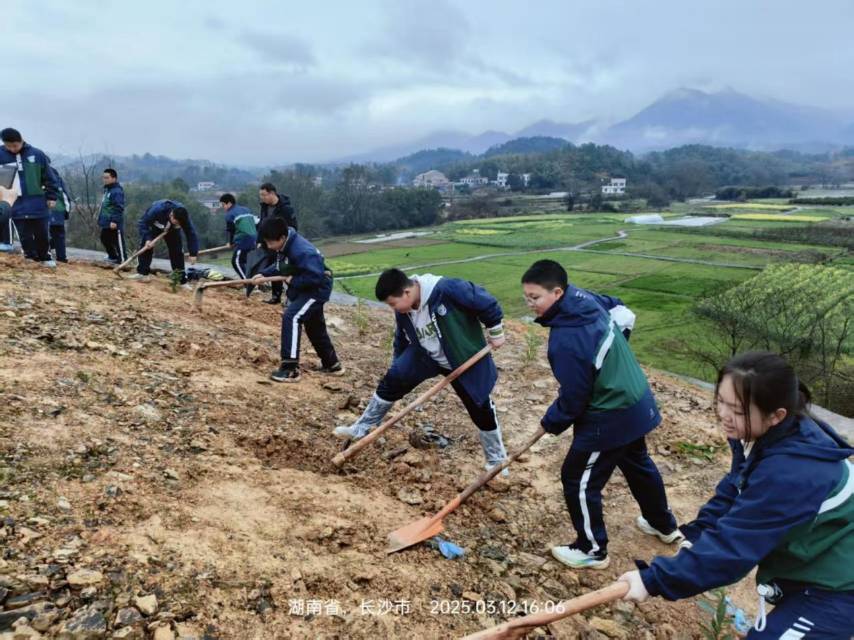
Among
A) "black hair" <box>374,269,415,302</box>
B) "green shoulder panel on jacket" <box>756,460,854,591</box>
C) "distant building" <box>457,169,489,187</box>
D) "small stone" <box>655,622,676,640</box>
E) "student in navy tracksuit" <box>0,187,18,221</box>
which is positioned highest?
"distant building" <box>457,169,489,187</box>

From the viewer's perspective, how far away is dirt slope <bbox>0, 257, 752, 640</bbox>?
254cm

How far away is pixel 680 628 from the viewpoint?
10.2 ft

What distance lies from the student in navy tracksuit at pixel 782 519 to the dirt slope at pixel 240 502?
119 cm

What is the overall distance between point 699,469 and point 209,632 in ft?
14.4

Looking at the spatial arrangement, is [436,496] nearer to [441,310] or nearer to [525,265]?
[441,310]

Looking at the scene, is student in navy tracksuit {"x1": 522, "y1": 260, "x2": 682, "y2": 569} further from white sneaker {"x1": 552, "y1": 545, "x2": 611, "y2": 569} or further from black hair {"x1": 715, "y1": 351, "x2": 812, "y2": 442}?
black hair {"x1": 715, "y1": 351, "x2": 812, "y2": 442}

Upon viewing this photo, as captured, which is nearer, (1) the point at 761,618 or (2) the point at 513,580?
(1) the point at 761,618

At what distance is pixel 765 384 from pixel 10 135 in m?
8.57

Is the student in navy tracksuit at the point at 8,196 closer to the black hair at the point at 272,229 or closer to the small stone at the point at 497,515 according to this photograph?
the black hair at the point at 272,229

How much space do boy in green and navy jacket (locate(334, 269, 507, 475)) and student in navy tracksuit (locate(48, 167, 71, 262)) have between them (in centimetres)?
627

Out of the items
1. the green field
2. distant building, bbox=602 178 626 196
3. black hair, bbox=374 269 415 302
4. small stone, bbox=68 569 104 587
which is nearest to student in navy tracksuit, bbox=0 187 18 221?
black hair, bbox=374 269 415 302

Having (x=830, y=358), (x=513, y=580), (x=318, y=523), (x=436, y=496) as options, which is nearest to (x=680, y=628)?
(x=513, y=580)

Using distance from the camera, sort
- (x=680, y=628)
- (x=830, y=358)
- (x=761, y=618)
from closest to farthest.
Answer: (x=761, y=618)
(x=680, y=628)
(x=830, y=358)

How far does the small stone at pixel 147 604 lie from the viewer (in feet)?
7.82
